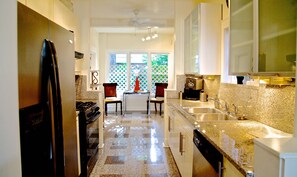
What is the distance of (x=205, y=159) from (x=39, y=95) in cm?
123

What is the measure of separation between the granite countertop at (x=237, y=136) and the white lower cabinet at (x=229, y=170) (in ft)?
0.16

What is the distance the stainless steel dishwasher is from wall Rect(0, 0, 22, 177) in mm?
1148

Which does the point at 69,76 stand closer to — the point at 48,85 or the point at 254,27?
the point at 48,85

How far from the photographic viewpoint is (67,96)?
171 centimetres

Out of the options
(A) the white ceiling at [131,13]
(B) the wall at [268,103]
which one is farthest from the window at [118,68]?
(B) the wall at [268,103]

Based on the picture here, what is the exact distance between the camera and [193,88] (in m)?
4.25

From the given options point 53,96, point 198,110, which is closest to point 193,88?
point 198,110

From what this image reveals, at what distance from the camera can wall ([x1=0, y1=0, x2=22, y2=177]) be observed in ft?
2.74

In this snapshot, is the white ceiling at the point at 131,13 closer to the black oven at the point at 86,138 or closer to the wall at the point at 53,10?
the wall at the point at 53,10

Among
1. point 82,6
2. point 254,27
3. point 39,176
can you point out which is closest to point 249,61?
point 254,27

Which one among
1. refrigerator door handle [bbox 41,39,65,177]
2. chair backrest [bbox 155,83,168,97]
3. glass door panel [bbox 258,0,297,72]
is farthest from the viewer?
chair backrest [bbox 155,83,168,97]

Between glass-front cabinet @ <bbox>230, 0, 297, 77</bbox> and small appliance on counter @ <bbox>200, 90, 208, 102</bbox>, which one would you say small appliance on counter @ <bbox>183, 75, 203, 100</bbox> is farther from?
glass-front cabinet @ <bbox>230, 0, 297, 77</bbox>

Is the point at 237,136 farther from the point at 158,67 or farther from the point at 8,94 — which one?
the point at 158,67

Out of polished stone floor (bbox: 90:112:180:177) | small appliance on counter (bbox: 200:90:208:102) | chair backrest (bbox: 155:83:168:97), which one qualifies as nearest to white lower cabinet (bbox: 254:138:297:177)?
polished stone floor (bbox: 90:112:180:177)
